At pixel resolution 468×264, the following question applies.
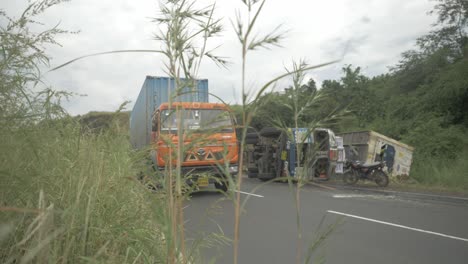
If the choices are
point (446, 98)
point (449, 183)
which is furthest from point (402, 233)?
point (446, 98)

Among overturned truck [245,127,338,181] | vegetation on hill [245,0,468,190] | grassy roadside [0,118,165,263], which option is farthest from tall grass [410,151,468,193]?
grassy roadside [0,118,165,263]

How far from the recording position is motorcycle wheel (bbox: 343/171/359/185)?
15445mm

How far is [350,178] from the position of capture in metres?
15.6

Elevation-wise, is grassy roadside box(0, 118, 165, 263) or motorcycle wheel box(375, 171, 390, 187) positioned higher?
grassy roadside box(0, 118, 165, 263)

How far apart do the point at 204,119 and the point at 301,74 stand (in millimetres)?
625

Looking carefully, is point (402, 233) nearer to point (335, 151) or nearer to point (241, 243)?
point (241, 243)

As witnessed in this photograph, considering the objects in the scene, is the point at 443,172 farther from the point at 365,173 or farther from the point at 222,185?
the point at 222,185

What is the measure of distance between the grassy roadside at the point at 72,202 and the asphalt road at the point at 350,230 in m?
0.48

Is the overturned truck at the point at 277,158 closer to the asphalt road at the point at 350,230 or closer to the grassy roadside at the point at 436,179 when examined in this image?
the grassy roadside at the point at 436,179

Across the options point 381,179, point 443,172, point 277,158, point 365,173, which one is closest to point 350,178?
point 365,173

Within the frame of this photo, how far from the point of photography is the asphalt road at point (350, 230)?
4.80 meters

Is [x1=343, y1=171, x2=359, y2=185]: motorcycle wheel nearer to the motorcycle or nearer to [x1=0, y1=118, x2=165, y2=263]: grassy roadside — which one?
the motorcycle

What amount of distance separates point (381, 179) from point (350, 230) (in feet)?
29.2

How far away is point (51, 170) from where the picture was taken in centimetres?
242
